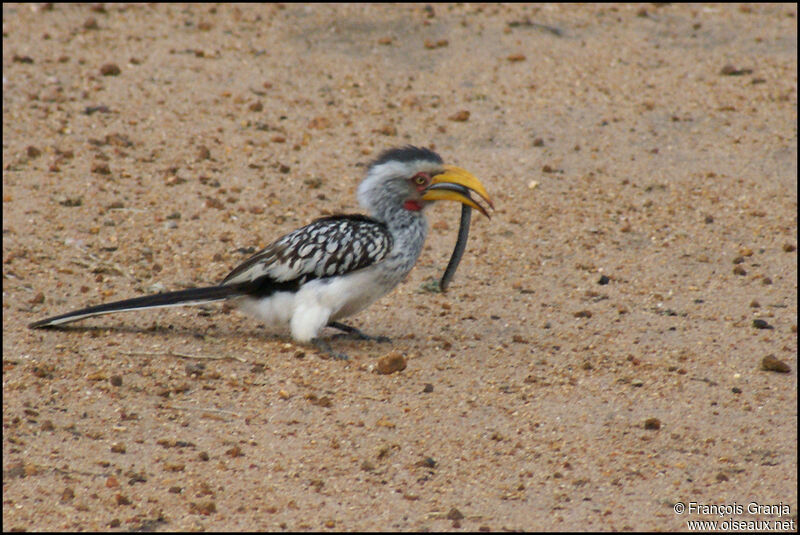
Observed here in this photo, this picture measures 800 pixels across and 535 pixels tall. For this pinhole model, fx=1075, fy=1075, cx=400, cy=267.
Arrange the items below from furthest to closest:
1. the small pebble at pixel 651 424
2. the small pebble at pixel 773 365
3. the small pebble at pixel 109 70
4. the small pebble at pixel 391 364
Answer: the small pebble at pixel 109 70 → the small pebble at pixel 773 365 → the small pebble at pixel 391 364 → the small pebble at pixel 651 424

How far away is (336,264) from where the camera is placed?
561 centimetres

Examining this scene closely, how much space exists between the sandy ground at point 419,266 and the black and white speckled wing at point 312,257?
37 cm

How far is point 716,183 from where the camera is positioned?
794 cm

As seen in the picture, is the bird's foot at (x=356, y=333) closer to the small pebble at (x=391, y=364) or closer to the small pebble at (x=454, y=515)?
the small pebble at (x=391, y=364)

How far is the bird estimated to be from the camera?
560cm

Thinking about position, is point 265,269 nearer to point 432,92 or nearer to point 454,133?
point 454,133

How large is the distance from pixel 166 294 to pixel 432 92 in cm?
418

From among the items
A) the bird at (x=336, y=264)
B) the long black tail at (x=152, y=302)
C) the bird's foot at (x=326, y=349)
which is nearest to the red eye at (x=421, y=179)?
the bird at (x=336, y=264)

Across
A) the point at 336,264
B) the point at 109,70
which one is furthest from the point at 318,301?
the point at 109,70

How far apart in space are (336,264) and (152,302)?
97cm

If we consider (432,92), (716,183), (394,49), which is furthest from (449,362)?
(394,49)

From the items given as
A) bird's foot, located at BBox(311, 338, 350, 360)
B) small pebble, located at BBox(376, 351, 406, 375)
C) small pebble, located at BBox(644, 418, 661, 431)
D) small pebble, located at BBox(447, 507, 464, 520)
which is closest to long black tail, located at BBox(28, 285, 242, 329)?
bird's foot, located at BBox(311, 338, 350, 360)

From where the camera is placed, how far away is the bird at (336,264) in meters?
5.60

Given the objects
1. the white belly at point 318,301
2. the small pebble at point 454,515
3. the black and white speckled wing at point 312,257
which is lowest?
the small pebble at point 454,515
